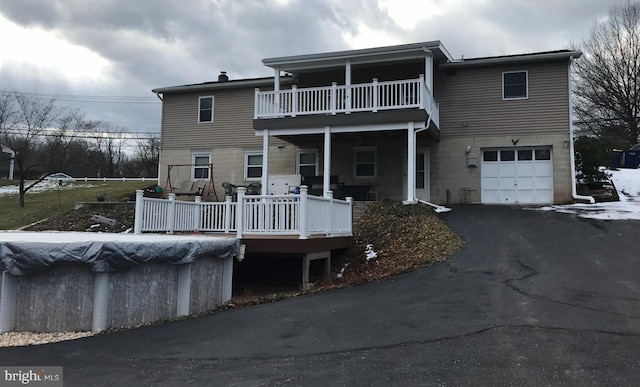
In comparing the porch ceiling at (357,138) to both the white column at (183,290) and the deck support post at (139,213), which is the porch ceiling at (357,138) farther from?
the white column at (183,290)

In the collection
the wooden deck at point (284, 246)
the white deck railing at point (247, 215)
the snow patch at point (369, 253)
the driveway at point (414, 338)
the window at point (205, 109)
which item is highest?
the window at point (205, 109)

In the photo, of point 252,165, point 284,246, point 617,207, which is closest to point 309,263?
point 284,246

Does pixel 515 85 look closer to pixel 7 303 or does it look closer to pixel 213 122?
pixel 213 122

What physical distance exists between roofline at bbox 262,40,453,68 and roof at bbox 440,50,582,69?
651 millimetres

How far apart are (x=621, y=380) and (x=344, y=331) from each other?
121 inches

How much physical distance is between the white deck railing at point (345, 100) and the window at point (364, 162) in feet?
8.08

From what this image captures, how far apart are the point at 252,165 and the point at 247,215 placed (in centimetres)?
1125

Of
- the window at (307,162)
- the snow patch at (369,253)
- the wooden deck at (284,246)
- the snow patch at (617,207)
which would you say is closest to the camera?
the wooden deck at (284,246)

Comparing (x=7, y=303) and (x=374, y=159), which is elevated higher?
(x=374, y=159)

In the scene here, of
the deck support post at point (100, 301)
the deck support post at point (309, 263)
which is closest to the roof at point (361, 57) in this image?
the deck support post at point (309, 263)

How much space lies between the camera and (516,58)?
58.7 feet

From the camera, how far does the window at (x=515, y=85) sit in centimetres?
1811

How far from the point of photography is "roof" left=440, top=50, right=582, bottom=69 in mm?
17422

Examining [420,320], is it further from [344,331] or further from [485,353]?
[485,353]
